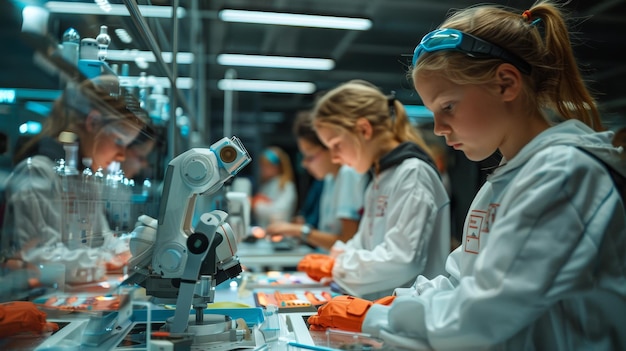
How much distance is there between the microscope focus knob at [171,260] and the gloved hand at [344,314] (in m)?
0.35

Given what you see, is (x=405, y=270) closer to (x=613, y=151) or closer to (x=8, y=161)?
(x=613, y=151)

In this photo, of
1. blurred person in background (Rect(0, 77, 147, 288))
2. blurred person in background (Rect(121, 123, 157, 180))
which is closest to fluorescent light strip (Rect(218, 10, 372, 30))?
blurred person in background (Rect(121, 123, 157, 180))

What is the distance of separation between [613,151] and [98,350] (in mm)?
1041

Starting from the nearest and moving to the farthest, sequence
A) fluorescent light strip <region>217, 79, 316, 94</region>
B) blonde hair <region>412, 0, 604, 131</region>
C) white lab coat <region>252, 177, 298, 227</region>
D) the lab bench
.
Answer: the lab bench → blonde hair <region>412, 0, 604, 131</region> → white lab coat <region>252, 177, 298, 227</region> → fluorescent light strip <region>217, 79, 316, 94</region>

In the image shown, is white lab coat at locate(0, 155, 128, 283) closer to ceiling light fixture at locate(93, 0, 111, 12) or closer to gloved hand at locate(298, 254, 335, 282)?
ceiling light fixture at locate(93, 0, 111, 12)

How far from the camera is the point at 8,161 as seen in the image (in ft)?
2.50

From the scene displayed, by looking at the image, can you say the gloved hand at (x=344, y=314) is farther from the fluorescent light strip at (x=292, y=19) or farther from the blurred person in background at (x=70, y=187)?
the fluorescent light strip at (x=292, y=19)

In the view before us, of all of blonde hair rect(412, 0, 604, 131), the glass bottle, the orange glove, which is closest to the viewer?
the orange glove

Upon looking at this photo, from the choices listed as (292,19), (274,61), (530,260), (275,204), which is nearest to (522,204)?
(530,260)

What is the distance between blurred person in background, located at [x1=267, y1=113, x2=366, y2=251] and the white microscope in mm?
1657

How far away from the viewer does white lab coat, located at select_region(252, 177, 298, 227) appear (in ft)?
15.9

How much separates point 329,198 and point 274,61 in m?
1.98

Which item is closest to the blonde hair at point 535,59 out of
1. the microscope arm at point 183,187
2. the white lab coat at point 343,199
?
the microscope arm at point 183,187

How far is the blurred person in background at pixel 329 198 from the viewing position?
9.38 feet
